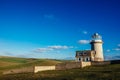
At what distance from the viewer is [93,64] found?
5634 cm

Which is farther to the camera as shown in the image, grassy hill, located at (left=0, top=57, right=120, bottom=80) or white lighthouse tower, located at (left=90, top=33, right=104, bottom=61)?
white lighthouse tower, located at (left=90, top=33, right=104, bottom=61)

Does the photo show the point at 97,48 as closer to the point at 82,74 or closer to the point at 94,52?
the point at 94,52

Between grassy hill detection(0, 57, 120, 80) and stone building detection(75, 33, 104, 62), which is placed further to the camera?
stone building detection(75, 33, 104, 62)

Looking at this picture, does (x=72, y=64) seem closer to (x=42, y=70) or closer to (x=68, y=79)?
(x=42, y=70)

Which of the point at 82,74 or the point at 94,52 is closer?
the point at 82,74

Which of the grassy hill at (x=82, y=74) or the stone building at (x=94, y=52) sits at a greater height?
the stone building at (x=94, y=52)

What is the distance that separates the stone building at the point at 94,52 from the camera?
63506 mm

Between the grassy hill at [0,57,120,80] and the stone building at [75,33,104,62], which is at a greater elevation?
the stone building at [75,33,104,62]

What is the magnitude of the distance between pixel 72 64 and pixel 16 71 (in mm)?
17498

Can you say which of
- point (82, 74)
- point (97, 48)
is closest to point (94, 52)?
point (97, 48)

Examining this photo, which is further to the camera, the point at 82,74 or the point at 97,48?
the point at 97,48

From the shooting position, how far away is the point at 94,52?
64.0 m

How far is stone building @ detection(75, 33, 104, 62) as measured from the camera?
208 ft

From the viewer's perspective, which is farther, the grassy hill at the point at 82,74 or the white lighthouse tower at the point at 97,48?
the white lighthouse tower at the point at 97,48
